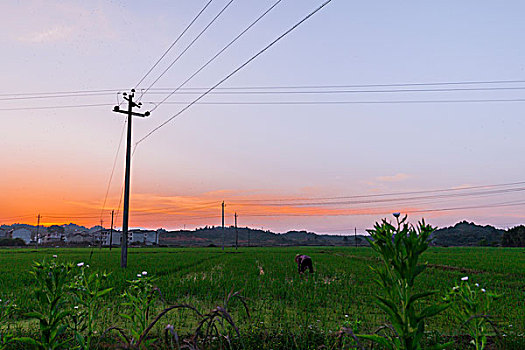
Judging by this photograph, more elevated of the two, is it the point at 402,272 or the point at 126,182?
the point at 126,182

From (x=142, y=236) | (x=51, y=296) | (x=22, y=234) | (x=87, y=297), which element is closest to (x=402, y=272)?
(x=51, y=296)

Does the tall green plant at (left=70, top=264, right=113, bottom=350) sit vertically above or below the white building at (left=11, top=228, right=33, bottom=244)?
below

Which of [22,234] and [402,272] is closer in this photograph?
[402,272]

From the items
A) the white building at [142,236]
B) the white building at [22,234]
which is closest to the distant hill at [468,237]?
the white building at [142,236]

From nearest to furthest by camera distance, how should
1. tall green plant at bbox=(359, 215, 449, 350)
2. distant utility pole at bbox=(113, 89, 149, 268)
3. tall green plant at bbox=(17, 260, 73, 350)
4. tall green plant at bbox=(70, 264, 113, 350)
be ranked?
tall green plant at bbox=(359, 215, 449, 350), tall green plant at bbox=(17, 260, 73, 350), tall green plant at bbox=(70, 264, 113, 350), distant utility pole at bbox=(113, 89, 149, 268)

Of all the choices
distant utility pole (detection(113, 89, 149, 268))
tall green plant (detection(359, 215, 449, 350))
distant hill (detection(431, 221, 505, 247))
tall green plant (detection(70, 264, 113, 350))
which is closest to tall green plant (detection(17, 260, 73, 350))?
tall green plant (detection(70, 264, 113, 350))

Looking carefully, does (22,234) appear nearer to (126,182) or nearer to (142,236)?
(142,236)

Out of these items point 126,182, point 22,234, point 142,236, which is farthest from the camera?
point 22,234

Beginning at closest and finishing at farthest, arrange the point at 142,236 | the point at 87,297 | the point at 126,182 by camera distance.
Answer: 1. the point at 87,297
2. the point at 126,182
3. the point at 142,236

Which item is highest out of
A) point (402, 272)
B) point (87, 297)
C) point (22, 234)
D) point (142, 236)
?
point (22, 234)

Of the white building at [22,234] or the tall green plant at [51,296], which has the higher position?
the white building at [22,234]

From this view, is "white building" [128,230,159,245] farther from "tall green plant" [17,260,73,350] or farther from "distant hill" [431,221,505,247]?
"tall green plant" [17,260,73,350]

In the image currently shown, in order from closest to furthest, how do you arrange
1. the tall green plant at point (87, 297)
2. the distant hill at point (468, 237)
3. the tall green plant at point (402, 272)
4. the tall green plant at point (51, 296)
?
the tall green plant at point (402, 272) → the tall green plant at point (51, 296) → the tall green plant at point (87, 297) → the distant hill at point (468, 237)

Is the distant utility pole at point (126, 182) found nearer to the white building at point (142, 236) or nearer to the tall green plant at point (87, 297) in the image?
the tall green plant at point (87, 297)
